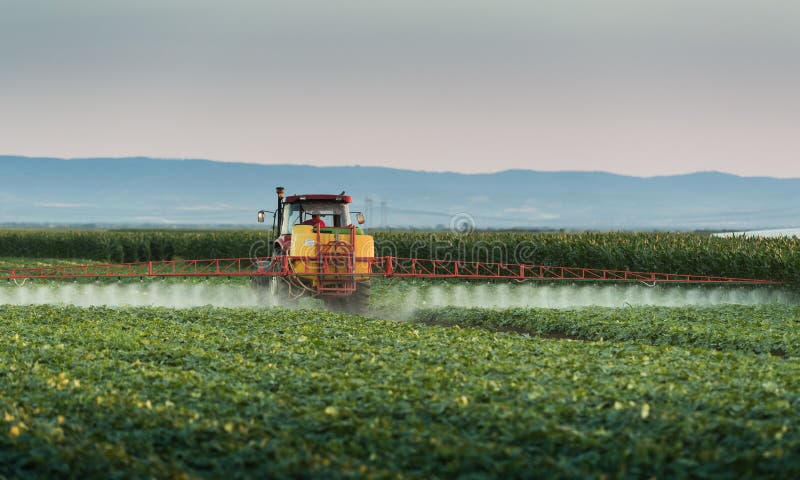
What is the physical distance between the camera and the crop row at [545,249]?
2828 centimetres

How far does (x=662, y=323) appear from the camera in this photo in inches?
674

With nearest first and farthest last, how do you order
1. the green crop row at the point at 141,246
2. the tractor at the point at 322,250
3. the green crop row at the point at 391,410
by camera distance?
1. the green crop row at the point at 391,410
2. the tractor at the point at 322,250
3. the green crop row at the point at 141,246

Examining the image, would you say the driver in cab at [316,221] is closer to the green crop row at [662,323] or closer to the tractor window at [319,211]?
the tractor window at [319,211]

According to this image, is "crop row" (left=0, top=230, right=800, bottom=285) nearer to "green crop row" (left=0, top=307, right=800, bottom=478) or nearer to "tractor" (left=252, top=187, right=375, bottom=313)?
"tractor" (left=252, top=187, right=375, bottom=313)

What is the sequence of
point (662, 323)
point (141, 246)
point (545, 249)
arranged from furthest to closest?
1. point (141, 246)
2. point (545, 249)
3. point (662, 323)

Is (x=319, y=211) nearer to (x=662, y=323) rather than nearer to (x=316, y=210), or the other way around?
(x=316, y=210)

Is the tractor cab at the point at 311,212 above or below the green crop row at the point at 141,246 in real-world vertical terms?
above

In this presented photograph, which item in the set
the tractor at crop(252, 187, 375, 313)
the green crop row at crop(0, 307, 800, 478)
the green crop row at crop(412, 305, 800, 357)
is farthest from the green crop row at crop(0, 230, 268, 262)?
the green crop row at crop(0, 307, 800, 478)

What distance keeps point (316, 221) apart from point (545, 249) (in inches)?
634

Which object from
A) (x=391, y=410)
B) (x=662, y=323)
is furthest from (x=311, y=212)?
(x=391, y=410)

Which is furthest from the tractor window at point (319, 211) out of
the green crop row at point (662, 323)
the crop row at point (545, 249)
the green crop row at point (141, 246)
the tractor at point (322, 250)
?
the green crop row at point (141, 246)

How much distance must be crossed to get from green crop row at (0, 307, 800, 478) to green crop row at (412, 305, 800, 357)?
266 centimetres

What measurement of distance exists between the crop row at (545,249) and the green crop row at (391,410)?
413 inches

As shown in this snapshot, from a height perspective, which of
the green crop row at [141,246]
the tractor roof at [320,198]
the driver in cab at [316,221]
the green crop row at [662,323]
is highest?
the tractor roof at [320,198]
